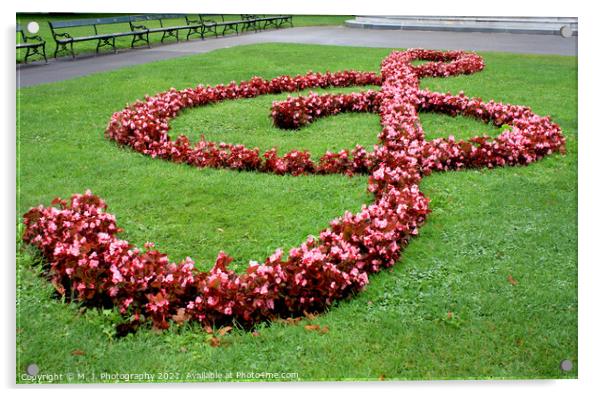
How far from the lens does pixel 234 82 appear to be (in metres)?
7.07

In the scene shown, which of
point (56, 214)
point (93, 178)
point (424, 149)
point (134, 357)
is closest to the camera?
point (134, 357)

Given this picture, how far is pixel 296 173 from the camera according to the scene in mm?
5812

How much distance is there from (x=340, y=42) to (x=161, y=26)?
5.72 ft

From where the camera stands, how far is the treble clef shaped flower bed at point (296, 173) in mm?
4090

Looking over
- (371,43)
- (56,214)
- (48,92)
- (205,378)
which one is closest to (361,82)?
(371,43)

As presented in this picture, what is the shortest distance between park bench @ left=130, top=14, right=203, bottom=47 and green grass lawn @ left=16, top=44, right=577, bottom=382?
68 centimetres

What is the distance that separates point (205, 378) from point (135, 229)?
139cm

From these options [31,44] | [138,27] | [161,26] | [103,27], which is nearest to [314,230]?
[161,26]

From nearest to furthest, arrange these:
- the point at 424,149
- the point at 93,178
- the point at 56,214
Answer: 1. the point at 56,214
2. the point at 93,178
3. the point at 424,149

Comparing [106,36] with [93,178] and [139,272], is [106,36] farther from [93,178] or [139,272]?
[139,272]

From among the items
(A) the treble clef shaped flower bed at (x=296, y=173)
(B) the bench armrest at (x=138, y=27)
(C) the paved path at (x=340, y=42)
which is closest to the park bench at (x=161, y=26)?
(B) the bench armrest at (x=138, y=27)

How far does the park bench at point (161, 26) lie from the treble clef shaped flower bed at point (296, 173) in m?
0.88

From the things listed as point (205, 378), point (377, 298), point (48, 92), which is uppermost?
point (48, 92)

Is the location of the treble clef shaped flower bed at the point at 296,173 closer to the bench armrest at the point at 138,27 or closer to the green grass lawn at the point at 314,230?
the green grass lawn at the point at 314,230
